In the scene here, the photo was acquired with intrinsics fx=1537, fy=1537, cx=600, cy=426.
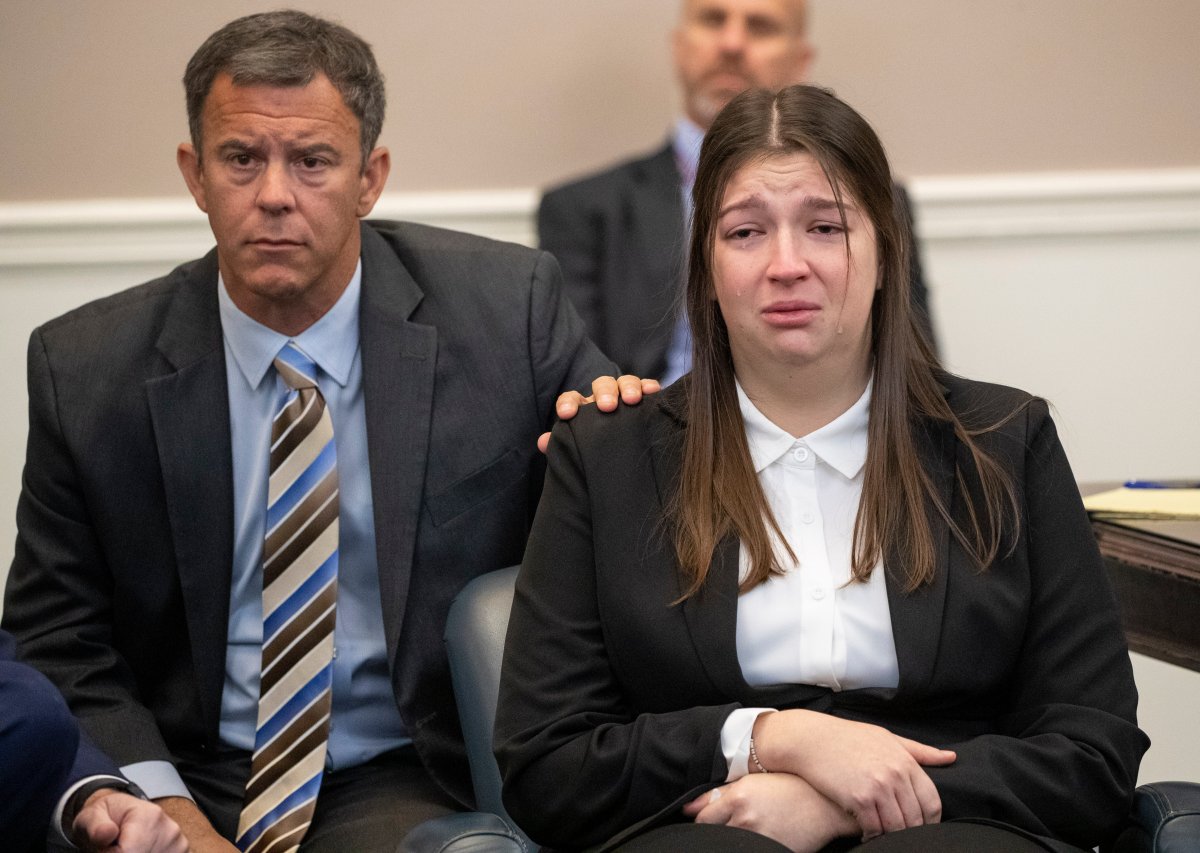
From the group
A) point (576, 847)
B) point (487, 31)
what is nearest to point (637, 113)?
point (487, 31)

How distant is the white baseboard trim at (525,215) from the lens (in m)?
3.35

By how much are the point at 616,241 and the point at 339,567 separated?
1.51 metres

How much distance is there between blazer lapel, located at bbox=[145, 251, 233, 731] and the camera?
6.69 feet

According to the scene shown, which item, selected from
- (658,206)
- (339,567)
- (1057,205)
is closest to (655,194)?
(658,206)

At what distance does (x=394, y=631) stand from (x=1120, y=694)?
2.97 feet

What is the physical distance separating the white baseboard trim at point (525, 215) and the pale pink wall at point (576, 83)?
0.05 m

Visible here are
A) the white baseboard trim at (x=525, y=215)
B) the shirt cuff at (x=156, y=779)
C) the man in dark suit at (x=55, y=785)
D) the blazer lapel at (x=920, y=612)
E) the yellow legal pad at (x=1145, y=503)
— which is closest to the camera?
the man in dark suit at (x=55, y=785)

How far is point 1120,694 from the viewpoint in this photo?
166 centimetres

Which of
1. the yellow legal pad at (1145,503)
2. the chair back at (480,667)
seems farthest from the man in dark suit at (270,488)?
the yellow legal pad at (1145,503)

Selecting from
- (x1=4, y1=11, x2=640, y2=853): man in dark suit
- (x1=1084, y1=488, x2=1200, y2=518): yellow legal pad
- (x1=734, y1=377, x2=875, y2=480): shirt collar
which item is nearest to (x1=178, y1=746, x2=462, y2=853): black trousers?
(x1=4, y1=11, x2=640, y2=853): man in dark suit

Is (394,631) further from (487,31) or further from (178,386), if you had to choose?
(487,31)

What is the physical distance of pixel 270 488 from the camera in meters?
2.05

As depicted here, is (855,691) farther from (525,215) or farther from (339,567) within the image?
(525,215)

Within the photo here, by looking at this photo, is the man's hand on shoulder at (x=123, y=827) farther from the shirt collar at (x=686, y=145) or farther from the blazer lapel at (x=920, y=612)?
the shirt collar at (x=686, y=145)
